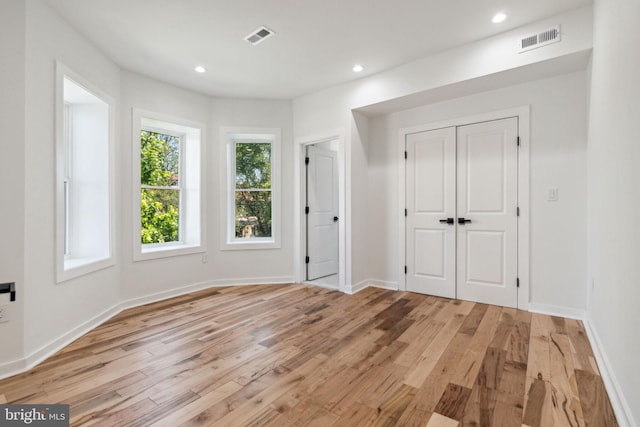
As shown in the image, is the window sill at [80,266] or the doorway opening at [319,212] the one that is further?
the doorway opening at [319,212]

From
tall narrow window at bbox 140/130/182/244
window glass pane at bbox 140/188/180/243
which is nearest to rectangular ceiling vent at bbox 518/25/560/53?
tall narrow window at bbox 140/130/182/244

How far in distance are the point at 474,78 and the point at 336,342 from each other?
2.80m

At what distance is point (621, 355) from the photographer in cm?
164

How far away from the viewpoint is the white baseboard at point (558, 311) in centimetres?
293

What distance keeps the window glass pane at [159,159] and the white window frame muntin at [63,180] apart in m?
0.61

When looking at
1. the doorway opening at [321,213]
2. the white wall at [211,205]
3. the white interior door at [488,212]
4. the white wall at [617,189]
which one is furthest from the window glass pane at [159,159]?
the white wall at [617,189]

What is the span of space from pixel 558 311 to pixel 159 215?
4631mm

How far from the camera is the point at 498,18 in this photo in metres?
2.63

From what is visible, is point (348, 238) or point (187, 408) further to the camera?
point (348, 238)

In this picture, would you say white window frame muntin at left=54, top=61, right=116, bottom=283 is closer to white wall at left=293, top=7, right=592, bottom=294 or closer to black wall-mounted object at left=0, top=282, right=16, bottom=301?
black wall-mounted object at left=0, top=282, right=16, bottom=301

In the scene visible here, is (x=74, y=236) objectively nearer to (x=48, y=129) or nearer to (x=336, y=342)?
(x=48, y=129)

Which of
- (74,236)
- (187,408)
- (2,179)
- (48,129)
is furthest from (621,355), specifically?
(74,236)

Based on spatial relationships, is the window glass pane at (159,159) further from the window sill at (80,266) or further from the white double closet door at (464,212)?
the white double closet door at (464,212)

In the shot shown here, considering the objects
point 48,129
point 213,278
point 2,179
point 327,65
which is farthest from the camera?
point 213,278
